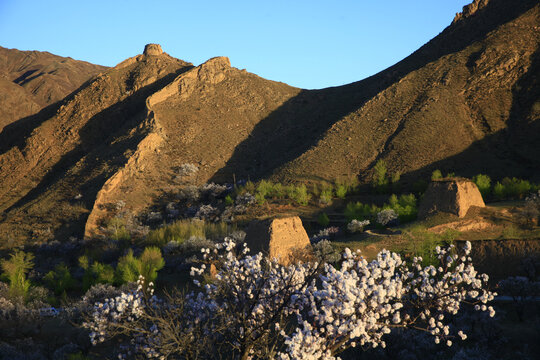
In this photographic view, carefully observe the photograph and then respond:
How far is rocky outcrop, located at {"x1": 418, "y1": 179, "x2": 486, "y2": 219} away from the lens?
20.7 m

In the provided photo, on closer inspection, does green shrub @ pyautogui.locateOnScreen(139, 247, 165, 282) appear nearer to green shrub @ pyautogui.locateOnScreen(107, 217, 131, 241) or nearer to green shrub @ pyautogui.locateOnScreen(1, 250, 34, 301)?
green shrub @ pyautogui.locateOnScreen(1, 250, 34, 301)

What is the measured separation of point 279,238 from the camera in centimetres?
1808

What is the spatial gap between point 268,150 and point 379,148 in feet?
41.0

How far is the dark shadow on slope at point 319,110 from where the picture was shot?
Result: 43.5 meters

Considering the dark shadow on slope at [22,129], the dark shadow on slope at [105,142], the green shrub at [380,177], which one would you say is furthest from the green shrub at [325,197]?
the dark shadow on slope at [22,129]

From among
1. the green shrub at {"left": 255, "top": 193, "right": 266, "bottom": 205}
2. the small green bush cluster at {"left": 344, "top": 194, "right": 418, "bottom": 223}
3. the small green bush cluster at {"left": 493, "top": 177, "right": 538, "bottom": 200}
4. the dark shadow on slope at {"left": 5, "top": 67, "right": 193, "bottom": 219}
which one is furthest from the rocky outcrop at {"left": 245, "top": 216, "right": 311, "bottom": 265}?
the dark shadow on slope at {"left": 5, "top": 67, "right": 193, "bottom": 219}

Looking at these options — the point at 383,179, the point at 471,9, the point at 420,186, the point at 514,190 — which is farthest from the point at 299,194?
the point at 471,9

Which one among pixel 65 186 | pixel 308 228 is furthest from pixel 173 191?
pixel 308 228

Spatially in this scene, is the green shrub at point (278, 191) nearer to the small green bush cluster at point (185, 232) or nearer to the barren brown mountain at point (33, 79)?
the small green bush cluster at point (185, 232)

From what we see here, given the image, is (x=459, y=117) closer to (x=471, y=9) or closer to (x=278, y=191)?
(x=278, y=191)

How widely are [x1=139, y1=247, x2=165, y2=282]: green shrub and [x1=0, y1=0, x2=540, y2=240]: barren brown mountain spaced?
43.7 feet

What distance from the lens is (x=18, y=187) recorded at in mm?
42625

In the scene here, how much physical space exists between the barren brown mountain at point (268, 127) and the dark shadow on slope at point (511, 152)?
→ 0.39 ft

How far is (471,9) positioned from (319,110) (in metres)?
20.2
